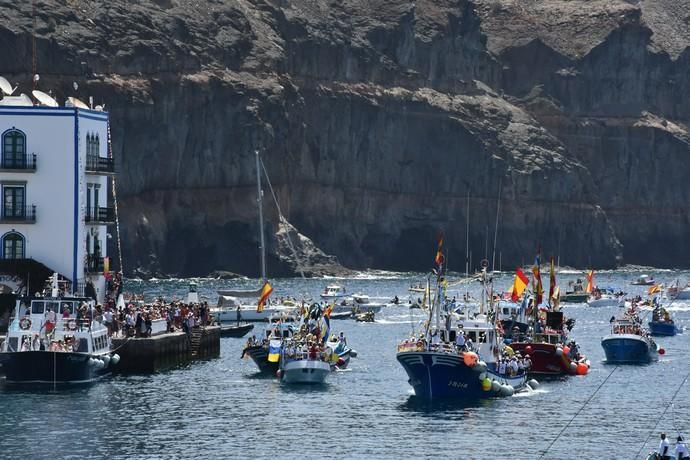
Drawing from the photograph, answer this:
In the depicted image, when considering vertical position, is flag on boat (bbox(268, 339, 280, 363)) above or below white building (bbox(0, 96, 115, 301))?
below

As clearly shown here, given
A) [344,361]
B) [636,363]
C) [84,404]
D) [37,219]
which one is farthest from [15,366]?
[636,363]

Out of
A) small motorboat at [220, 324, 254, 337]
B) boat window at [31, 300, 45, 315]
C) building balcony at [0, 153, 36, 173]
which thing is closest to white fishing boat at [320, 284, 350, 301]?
small motorboat at [220, 324, 254, 337]

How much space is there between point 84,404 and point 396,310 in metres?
92.4

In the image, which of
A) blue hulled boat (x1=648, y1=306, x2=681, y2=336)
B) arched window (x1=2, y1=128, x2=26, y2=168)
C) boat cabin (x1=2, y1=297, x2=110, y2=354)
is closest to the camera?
boat cabin (x1=2, y1=297, x2=110, y2=354)

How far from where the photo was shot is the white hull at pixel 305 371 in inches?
4097

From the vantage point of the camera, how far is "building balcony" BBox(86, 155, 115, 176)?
378 feet

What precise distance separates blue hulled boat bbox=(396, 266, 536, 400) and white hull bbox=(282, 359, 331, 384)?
6820mm

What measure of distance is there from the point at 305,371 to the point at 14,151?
21.7 m

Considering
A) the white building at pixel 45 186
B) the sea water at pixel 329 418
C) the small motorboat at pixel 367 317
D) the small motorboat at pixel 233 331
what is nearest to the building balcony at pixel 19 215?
the white building at pixel 45 186

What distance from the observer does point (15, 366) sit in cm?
9731

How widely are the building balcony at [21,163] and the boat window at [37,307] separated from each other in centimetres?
1371

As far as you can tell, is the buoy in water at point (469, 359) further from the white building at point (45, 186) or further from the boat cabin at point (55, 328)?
the white building at point (45, 186)

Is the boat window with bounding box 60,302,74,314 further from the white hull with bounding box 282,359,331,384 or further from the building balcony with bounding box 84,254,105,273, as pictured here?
the building balcony with bounding box 84,254,105,273

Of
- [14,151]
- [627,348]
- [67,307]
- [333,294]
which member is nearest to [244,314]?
[333,294]
